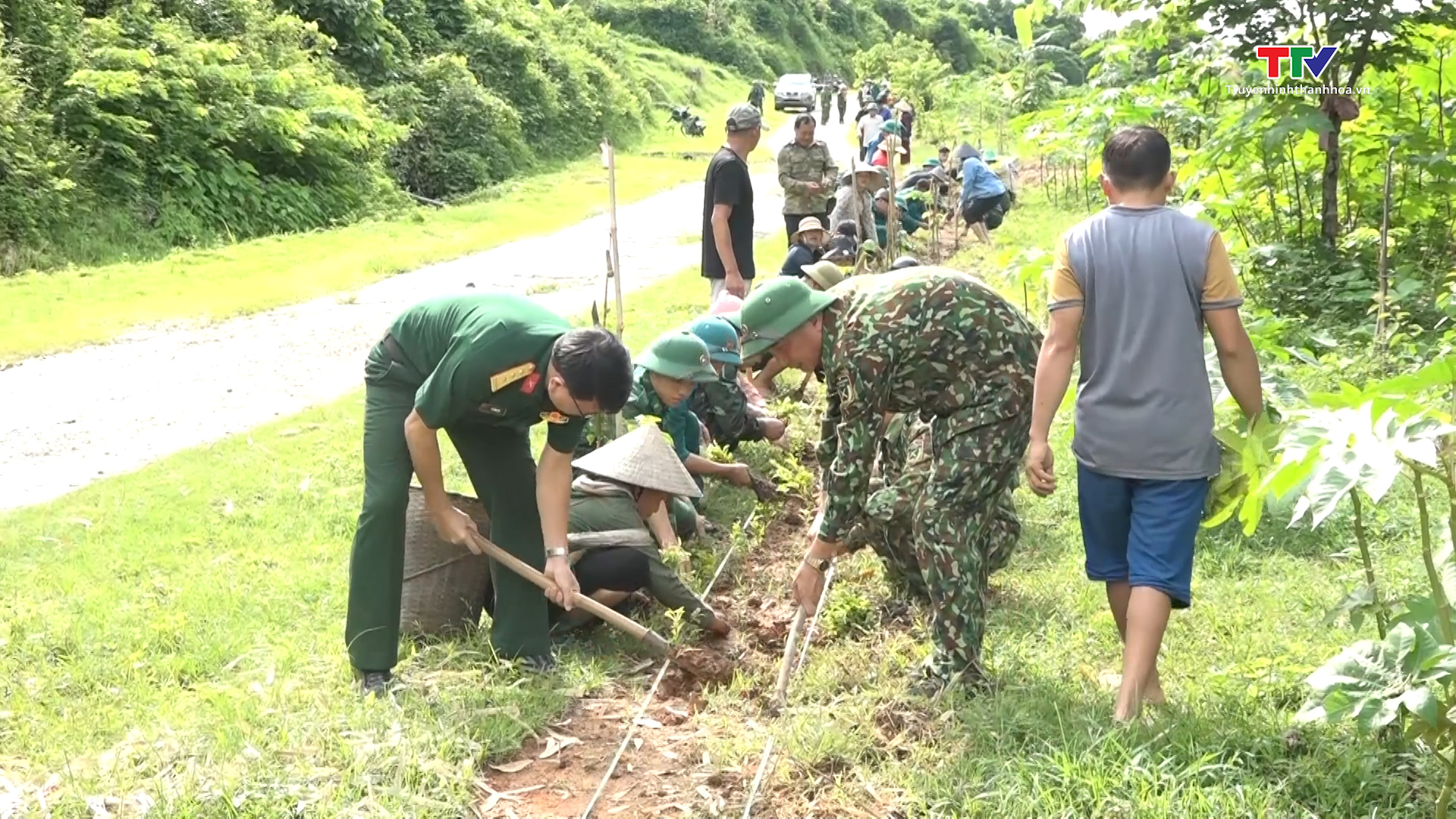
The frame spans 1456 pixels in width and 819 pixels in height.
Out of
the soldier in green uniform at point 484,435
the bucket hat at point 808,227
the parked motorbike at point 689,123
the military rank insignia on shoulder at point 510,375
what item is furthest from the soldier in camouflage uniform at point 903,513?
the parked motorbike at point 689,123

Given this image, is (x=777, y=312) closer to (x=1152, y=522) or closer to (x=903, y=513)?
(x=903, y=513)

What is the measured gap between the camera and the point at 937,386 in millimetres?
3787

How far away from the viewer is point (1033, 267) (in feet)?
16.2

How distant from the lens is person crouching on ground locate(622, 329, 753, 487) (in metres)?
4.82

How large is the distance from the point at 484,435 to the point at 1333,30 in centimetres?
592

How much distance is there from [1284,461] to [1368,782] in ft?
4.36

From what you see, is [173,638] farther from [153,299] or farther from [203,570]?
[153,299]

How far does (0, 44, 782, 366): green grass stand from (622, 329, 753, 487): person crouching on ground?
6.23 m

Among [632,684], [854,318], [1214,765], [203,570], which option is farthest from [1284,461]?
[203,570]

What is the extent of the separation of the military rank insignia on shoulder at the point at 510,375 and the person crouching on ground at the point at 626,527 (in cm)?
96

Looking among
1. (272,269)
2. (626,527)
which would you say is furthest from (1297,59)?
(272,269)

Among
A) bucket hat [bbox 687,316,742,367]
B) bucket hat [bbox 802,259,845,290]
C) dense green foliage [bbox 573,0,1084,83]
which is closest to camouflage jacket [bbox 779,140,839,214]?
bucket hat [bbox 802,259,845,290]

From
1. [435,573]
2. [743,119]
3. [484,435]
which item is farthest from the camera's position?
[743,119]

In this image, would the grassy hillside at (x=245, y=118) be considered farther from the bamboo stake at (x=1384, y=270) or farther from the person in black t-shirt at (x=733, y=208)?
the bamboo stake at (x=1384, y=270)
